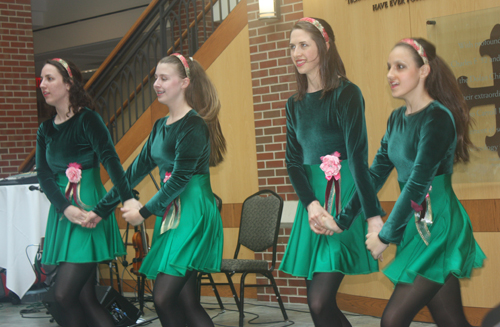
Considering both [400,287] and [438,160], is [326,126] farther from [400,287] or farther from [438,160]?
[400,287]

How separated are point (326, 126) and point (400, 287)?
0.77 m

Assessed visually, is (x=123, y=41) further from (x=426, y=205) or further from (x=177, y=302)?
(x=426, y=205)

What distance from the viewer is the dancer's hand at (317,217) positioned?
2.47 m

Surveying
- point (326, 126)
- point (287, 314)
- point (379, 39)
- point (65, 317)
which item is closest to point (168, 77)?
point (326, 126)

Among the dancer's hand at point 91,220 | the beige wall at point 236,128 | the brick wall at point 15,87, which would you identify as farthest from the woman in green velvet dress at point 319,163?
the brick wall at point 15,87

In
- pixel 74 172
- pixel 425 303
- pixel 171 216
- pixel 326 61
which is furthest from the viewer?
pixel 74 172

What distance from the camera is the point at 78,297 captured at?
3125 mm

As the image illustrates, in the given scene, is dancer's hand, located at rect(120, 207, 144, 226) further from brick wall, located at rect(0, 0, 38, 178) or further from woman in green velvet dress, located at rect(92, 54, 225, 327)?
brick wall, located at rect(0, 0, 38, 178)

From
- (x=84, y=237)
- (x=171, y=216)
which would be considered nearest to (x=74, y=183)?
(x=84, y=237)

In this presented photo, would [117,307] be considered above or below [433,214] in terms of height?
below

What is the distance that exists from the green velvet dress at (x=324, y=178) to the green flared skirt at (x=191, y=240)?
0.44 meters

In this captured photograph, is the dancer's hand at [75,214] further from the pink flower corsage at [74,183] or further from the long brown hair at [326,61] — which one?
the long brown hair at [326,61]

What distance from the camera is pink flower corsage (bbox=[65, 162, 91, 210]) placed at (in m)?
3.25

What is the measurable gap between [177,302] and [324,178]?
0.94 meters
